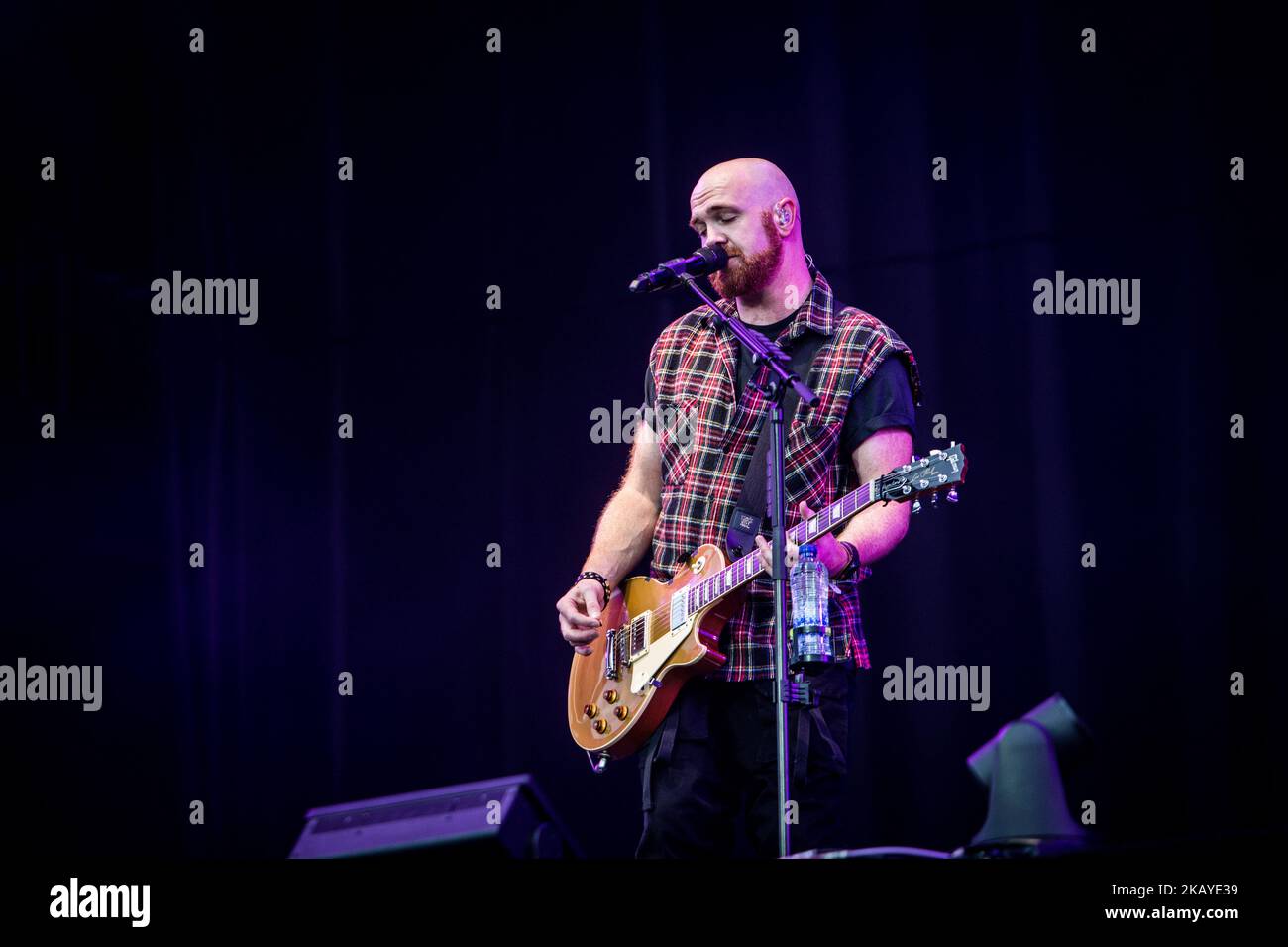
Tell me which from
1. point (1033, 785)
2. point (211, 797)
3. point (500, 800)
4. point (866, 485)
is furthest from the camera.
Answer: point (211, 797)

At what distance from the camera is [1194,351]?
4.01m

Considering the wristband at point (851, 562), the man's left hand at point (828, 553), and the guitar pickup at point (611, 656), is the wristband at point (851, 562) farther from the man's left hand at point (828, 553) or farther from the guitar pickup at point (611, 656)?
the guitar pickup at point (611, 656)

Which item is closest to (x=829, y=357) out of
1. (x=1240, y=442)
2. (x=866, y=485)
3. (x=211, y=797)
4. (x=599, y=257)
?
(x=866, y=485)

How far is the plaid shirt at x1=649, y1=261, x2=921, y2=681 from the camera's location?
3.20 m

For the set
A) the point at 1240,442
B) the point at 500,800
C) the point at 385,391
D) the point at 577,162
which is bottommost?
the point at 500,800

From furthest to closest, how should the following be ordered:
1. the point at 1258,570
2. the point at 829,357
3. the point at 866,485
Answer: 1. the point at 1258,570
2. the point at 829,357
3. the point at 866,485

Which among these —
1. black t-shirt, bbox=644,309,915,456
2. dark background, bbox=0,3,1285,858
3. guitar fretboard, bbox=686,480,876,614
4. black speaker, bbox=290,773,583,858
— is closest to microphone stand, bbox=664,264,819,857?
guitar fretboard, bbox=686,480,876,614

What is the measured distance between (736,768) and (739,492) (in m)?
0.68

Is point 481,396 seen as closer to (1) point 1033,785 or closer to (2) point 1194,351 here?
(2) point 1194,351

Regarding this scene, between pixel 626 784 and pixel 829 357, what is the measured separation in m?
1.68

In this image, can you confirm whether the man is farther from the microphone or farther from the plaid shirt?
the microphone

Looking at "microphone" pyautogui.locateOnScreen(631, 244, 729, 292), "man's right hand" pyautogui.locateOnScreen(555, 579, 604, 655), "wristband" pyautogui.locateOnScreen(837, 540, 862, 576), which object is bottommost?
"man's right hand" pyautogui.locateOnScreen(555, 579, 604, 655)

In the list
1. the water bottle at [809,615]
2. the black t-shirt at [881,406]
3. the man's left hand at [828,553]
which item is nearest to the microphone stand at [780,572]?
the water bottle at [809,615]

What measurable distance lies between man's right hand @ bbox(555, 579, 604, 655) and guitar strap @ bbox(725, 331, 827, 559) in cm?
40
